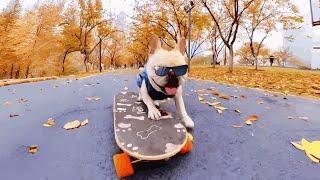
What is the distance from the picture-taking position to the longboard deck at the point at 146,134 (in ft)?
7.34

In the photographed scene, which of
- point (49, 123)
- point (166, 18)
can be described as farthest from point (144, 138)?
point (166, 18)

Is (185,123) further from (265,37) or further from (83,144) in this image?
(265,37)

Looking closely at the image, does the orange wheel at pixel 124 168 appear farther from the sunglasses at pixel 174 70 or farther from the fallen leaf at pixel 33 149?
the fallen leaf at pixel 33 149

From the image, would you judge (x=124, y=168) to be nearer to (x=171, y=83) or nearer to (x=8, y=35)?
(x=171, y=83)

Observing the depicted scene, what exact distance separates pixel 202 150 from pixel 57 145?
1.49 meters

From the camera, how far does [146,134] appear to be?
8.14ft

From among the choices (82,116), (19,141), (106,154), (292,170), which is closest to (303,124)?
(292,170)

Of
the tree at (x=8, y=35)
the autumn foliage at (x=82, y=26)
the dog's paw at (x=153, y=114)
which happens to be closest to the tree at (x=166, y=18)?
the autumn foliage at (x=82, y=26)

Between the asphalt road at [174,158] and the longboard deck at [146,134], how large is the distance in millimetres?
241

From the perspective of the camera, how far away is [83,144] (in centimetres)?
295

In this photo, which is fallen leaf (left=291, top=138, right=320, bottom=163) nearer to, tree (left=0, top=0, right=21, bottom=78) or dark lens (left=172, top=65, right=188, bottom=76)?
dark lens (left=172, top=65, right=188, bottom=76)

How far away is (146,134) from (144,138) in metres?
0.08

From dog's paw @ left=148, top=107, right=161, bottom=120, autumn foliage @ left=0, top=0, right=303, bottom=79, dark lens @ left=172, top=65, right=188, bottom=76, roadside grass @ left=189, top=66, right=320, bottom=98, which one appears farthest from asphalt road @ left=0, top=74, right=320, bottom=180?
autumn foliage @ left=0, top=0, right=303, bottom=79

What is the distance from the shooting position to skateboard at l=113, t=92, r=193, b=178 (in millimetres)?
2242
